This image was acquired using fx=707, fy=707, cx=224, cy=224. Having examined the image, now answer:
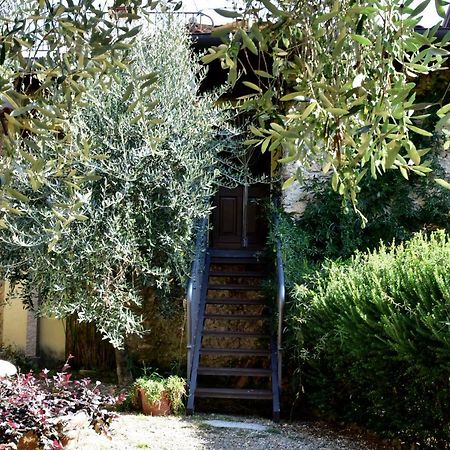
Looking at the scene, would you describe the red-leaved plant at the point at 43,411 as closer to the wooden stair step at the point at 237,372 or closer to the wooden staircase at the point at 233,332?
the wooden staircase at the point at 233,332

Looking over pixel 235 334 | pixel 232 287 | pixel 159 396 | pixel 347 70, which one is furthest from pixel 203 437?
pixel 347 70

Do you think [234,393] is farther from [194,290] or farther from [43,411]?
[43,411]

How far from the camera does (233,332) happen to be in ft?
29.2

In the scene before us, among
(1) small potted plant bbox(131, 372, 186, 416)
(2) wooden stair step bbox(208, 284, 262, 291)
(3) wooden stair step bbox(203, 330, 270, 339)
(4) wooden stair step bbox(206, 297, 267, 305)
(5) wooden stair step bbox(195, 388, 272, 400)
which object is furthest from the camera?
(2) wooden stair step bbox(208, 284, 262, 291)

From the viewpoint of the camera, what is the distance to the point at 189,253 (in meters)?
8.70

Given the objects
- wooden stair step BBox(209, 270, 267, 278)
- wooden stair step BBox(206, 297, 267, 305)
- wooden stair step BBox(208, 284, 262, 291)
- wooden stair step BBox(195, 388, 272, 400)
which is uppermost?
wooden stair step BBox(209, 270, 267, 278)

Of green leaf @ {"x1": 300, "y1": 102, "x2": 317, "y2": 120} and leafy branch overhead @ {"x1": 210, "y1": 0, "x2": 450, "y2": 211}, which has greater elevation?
leafy branch overhead @ {"x1": 210, "y1": 0, "x2": 450, "y2": 211}

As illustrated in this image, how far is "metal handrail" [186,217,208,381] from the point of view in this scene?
817 centimetres

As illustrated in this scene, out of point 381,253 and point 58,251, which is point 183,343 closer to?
point 58,251

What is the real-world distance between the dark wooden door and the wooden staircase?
51cm

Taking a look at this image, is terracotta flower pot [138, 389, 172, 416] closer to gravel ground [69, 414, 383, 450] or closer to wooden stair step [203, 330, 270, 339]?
gravel ground [69, 414, 383, 450]

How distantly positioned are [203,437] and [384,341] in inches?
85.0

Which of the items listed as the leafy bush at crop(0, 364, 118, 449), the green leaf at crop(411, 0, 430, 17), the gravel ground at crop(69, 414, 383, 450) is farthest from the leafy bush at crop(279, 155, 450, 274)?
the green leaf at crop(411, 0, 430, 17)

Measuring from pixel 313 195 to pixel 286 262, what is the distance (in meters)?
1.46
